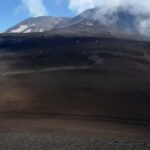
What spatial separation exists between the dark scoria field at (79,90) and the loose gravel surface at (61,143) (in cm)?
9

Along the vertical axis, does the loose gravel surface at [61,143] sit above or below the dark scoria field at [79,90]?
below

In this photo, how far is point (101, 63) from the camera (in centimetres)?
5203

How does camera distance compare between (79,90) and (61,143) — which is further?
(79,90)

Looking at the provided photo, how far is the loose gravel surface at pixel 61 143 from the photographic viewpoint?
2000cm

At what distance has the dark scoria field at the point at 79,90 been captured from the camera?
2695cm

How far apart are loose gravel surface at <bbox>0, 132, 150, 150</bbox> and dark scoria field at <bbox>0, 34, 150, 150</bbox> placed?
3.6 inches

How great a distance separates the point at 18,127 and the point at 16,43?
5023 cm

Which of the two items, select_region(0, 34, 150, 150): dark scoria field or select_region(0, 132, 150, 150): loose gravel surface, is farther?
select_region(0, 34, 150, 150): dark scoria field

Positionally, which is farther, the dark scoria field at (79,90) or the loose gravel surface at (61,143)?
the dark scoria field at (79,90)

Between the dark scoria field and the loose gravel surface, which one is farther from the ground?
the dark scoria field

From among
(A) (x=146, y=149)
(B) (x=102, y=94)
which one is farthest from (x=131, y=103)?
(A) (x=146, y=149)

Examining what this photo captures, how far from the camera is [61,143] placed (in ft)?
68.1

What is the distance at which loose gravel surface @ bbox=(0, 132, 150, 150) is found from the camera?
2000cm

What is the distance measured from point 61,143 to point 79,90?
58.6ft
